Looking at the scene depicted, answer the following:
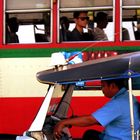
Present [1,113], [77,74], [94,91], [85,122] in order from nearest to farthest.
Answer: [77,74] < [85,122] < [94,91] < [1,113]

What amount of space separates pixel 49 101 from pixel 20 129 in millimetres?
3636

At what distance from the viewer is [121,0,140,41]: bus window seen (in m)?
6.47

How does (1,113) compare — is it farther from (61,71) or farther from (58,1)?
(61,71)

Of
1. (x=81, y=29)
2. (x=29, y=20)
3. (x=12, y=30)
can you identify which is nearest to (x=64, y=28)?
(x=81, y=29)

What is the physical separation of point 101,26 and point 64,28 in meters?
0.59

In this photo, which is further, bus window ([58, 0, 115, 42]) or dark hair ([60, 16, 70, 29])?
dark hair ([60, 16, 70, 29])

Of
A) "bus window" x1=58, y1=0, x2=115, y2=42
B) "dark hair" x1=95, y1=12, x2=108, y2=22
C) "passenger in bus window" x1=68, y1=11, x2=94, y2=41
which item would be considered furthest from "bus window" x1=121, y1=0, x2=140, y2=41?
"passenger in bus window" x1=68, y1=11, x2=94, y2=41

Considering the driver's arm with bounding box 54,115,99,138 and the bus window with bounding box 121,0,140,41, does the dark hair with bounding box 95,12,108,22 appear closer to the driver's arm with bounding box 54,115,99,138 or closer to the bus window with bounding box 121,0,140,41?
the bus window with bounding box 121,0,140,41

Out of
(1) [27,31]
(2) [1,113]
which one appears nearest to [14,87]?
(2) [1,113]

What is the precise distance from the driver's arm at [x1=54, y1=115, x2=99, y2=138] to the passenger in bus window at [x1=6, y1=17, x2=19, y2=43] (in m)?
3.63

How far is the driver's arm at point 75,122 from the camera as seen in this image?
131 inches

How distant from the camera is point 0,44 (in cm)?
685

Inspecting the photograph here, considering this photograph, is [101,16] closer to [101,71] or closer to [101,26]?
[101,26]

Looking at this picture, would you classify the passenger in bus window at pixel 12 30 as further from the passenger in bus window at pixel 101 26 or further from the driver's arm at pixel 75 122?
the driver's arm at pixel 75 122
